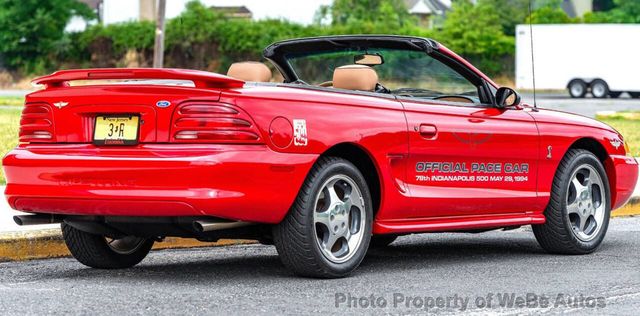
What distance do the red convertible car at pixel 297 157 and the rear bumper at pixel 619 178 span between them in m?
0.60

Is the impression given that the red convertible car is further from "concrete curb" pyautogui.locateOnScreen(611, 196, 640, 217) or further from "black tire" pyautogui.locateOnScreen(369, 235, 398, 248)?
→ "concrete curb" pyautogui.locateOnScreen(611, 196, 640, 217)

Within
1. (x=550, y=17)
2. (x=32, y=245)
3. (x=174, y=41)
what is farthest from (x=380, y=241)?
(x=550, y=17)

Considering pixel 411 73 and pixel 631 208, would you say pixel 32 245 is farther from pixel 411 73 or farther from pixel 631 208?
pixel 631 208

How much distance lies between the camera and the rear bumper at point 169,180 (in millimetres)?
6773

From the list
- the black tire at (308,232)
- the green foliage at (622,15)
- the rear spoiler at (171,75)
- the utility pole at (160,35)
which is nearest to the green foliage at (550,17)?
the green foliage at (622,15)

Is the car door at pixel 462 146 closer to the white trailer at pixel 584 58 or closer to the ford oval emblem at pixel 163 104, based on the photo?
the ford oval emblem at pixel 163 104

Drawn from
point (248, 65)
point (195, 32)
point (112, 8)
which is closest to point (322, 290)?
point (248, 65)

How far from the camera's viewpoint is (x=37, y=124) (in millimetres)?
7398

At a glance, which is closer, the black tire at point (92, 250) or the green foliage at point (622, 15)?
the black tire at point (92, 250)

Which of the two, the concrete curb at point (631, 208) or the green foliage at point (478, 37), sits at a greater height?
the green foliage at point (478, 37)

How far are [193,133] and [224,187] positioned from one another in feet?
1.06

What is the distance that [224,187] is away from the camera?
680 centimetres

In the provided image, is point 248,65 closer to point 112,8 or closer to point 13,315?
point 13,315

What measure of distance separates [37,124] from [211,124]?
3.71 feet
